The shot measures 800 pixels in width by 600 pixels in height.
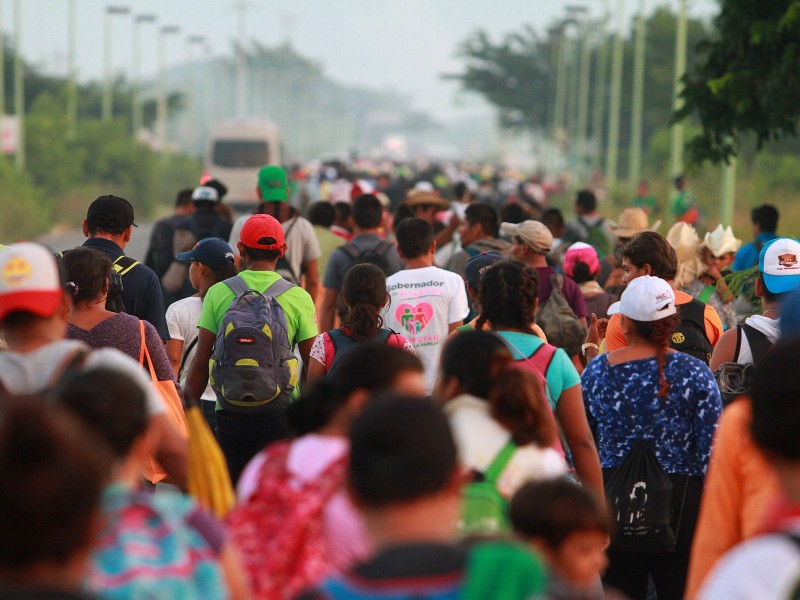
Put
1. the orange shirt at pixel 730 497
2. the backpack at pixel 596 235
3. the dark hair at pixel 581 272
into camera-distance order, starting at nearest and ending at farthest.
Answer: the orange shirt at pixel 730 497 → the dark hair at pixel 581 272 → the backpack at pixel 596 235

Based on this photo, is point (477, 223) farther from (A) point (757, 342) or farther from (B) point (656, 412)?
(B) point (656, 412)

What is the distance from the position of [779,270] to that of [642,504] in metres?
1.49

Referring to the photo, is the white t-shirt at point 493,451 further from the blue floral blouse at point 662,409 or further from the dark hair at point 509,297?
the blue floral blouse at point 662,409

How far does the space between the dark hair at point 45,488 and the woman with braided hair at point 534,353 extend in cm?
296

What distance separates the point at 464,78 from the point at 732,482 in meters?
92.5

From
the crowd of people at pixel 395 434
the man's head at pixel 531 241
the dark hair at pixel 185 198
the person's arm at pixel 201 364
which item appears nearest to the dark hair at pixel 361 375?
the crowd of people at pixel 395 434

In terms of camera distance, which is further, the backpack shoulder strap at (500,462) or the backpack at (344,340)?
the backpack at (344,340)

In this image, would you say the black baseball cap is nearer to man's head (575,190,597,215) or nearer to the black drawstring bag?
the black drawstring bag

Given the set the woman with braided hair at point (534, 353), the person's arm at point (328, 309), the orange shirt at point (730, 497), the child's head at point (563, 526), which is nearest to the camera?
the child's head at point (563, 526)

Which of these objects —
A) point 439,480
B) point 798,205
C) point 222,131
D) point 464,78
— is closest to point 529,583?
point 439,480

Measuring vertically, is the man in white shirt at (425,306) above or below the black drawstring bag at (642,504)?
above

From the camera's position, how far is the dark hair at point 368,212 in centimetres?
1020

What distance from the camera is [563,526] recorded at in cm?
368

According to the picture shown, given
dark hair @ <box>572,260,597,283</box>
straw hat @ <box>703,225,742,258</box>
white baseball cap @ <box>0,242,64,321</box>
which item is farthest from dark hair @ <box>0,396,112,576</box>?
straw hat @ <box>703,225,742,258</box>
